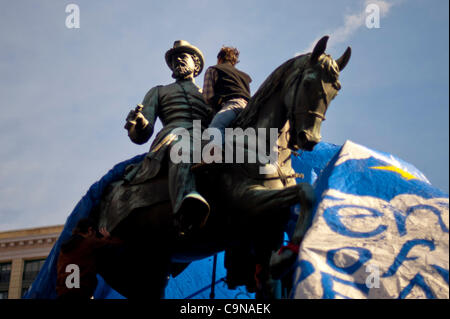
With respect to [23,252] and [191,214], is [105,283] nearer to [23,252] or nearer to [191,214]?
[191,214]

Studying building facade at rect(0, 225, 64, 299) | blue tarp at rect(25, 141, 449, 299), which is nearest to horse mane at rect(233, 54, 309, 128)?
blue tarp at rect(25, 141, 449, 299)

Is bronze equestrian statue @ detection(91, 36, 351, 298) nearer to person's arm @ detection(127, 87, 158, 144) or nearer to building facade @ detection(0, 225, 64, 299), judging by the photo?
person's arm @ detection(127, 87, 158, 144)

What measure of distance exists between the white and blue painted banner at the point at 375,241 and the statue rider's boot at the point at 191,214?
1.16 metres

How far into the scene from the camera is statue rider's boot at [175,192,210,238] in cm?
659

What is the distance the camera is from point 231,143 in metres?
6.95

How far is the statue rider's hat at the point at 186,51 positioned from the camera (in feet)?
28.6

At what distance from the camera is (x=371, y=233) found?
19.5 ft

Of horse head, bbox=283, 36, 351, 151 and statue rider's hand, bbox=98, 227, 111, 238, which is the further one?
statue rider's hand, bbox=98, 227, 111, 238

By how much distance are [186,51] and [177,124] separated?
4.16 ft

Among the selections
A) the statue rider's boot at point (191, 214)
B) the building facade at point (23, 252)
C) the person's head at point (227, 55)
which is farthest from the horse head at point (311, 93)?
the building facade at point (23, 252)

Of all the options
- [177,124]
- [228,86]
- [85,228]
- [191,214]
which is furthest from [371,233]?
[85,228]

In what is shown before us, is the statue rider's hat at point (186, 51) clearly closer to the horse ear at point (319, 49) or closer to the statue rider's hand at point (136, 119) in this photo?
the statue rider's hand at point (136, 119)
